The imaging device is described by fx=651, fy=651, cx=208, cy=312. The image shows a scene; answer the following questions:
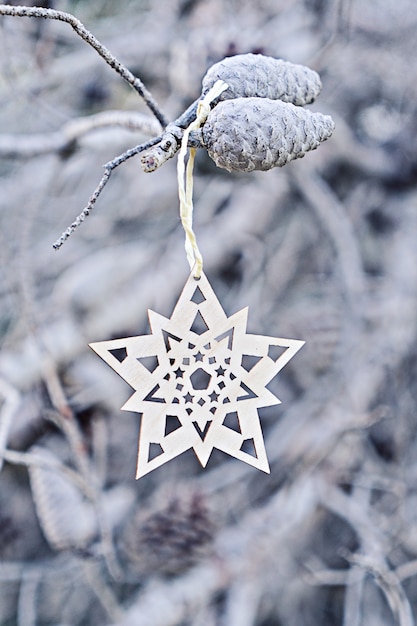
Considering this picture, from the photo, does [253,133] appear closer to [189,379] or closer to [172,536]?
[189,379]

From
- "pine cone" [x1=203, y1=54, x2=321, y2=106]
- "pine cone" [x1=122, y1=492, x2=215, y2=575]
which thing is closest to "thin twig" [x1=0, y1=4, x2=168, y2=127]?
"pine cone" [x1=203, y1=54, x2=321, y2=106]

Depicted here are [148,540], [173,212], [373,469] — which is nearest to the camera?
[148,540]

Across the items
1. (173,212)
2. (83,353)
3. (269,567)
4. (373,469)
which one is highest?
(173,212)

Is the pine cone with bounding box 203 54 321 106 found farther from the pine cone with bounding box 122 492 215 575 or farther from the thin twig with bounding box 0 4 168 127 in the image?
the pine cone with bounding box 122 492 215 575

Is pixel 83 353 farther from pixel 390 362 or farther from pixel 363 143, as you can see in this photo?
pixel 363 143

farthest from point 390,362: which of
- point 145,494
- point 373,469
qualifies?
point 145,494

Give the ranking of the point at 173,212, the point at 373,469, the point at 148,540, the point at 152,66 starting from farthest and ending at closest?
the point at 173,212
the point at 152,66
the point at 373,469
the point at 148,540
